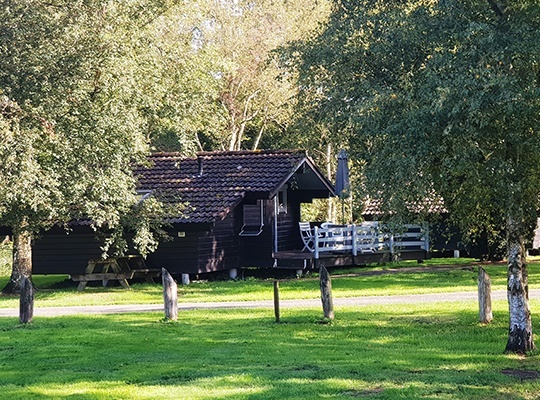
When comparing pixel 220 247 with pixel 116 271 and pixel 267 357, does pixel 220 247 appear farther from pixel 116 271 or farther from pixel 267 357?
pixel 267 357

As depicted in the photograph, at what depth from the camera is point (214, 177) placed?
38875mm

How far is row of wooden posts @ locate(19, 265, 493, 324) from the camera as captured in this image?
22.9m

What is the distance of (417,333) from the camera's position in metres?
21.9

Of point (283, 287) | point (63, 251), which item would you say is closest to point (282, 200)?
point (283, 287)

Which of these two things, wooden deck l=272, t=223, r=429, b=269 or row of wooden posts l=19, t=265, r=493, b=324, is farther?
wooden deck l=272, t=223, r=429, b=269

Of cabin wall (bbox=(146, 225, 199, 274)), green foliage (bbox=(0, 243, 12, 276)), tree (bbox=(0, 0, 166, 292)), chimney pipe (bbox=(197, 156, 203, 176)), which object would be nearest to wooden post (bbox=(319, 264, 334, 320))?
tree (bbox=(0, 0, 166, 292))

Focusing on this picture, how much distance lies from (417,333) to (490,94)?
7121mm

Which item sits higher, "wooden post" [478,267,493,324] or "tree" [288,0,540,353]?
"tree" [288,0,540,353]

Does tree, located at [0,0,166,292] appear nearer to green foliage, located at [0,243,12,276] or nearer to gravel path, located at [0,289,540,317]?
gravel path, located at [0,289,540,317]

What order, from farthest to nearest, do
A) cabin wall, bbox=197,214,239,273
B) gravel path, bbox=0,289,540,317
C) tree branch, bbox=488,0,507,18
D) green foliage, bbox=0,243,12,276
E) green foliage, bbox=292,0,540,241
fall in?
green foliage, bbox=0,243,12,276, cabin wall, bbox=197,214,239,273, gravel path, bbox=0,289,540,317, tree branch, bbox=488,0,507,18, green foliage, bbox=292,0,540,241

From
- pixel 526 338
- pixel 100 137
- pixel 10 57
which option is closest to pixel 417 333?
pixel 526 338

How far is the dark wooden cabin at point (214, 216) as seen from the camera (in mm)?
36688

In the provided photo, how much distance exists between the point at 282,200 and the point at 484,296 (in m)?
19.8

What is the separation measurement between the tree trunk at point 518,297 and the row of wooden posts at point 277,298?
3.46m
